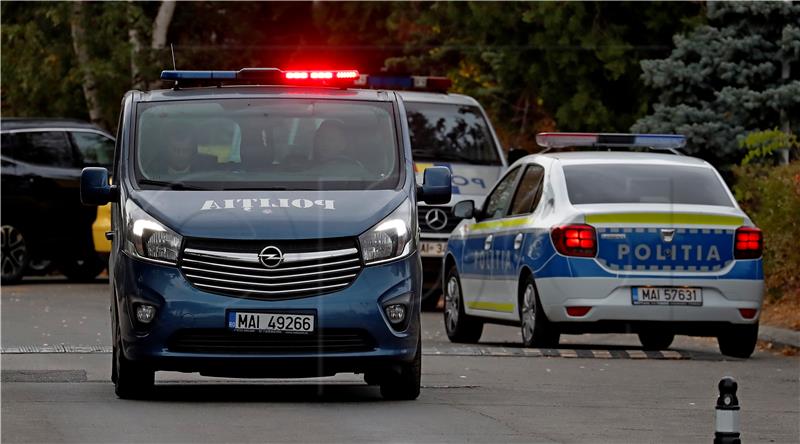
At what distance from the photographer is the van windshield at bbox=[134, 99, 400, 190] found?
12.5 metres

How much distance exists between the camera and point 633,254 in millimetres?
16109

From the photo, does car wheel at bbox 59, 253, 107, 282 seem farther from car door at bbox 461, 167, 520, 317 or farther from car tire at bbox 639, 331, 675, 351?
car tire at bbox 639, 331, 675, 351

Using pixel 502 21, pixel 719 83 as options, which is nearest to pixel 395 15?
pixel 502 21

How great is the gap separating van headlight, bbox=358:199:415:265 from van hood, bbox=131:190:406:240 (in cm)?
4

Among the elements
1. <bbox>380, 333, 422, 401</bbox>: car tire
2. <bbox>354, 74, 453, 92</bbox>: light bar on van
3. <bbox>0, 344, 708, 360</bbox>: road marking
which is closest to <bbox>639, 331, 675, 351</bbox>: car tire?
<bbox>0, 344, 708, 360</bbox>: road marking

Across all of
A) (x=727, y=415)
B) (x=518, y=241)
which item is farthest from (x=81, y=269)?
(x=727, y=415)

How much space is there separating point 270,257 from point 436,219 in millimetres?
10779

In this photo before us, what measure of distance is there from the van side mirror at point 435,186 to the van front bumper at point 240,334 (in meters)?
0.77

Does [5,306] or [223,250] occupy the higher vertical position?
[223,250]

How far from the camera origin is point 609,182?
54.9 ft

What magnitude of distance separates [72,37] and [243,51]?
8948 mm

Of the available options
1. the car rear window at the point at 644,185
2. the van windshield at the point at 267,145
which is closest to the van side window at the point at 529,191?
the car rear window at the point at 644,185

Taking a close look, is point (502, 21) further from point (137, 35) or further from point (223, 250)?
point (223, 250)

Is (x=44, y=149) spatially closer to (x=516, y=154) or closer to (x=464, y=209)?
(x=516, y=154)
